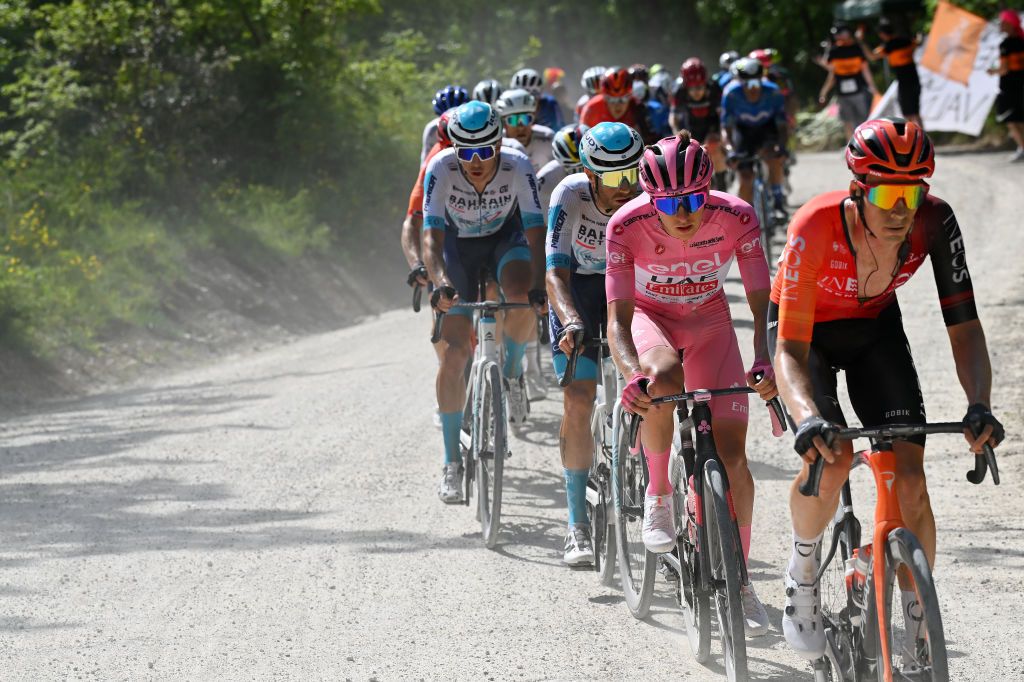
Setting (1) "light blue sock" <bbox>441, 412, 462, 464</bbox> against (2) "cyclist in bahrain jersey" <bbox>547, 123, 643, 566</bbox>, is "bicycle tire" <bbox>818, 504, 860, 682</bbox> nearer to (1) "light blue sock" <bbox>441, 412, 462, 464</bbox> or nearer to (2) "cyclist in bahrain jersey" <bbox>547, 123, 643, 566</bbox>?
(2) "cyclist in bahrain jersey" <bbox>547, 123, 643, 566</bbox>

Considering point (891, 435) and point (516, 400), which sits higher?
point (891, 435)

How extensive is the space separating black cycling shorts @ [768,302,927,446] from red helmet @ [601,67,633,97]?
8091 millimetres

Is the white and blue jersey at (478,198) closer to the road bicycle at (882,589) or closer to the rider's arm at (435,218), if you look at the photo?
the rider's arm at (435,218)

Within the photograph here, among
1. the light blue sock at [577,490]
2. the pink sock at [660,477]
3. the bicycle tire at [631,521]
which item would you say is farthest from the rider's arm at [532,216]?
the pink sock at [660,477]

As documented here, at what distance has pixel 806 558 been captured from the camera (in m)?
4.63

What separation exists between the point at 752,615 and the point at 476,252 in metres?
3.81

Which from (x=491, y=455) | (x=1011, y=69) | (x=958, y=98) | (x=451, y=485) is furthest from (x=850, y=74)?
(x=491, y=455)

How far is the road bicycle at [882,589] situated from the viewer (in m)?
3.96

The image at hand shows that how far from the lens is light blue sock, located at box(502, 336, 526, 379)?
887 cm

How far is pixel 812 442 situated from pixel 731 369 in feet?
5.15

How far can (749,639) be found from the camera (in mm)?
5773

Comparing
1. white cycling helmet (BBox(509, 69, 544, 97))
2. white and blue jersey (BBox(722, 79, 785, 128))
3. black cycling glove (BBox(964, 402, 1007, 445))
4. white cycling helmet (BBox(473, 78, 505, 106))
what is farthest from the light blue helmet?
white and blue jersey (BBox(722, 79, 785, 128))

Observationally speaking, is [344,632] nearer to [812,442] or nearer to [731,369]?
[731,369]

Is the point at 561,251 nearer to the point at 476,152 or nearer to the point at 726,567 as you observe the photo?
the point at 476,152
